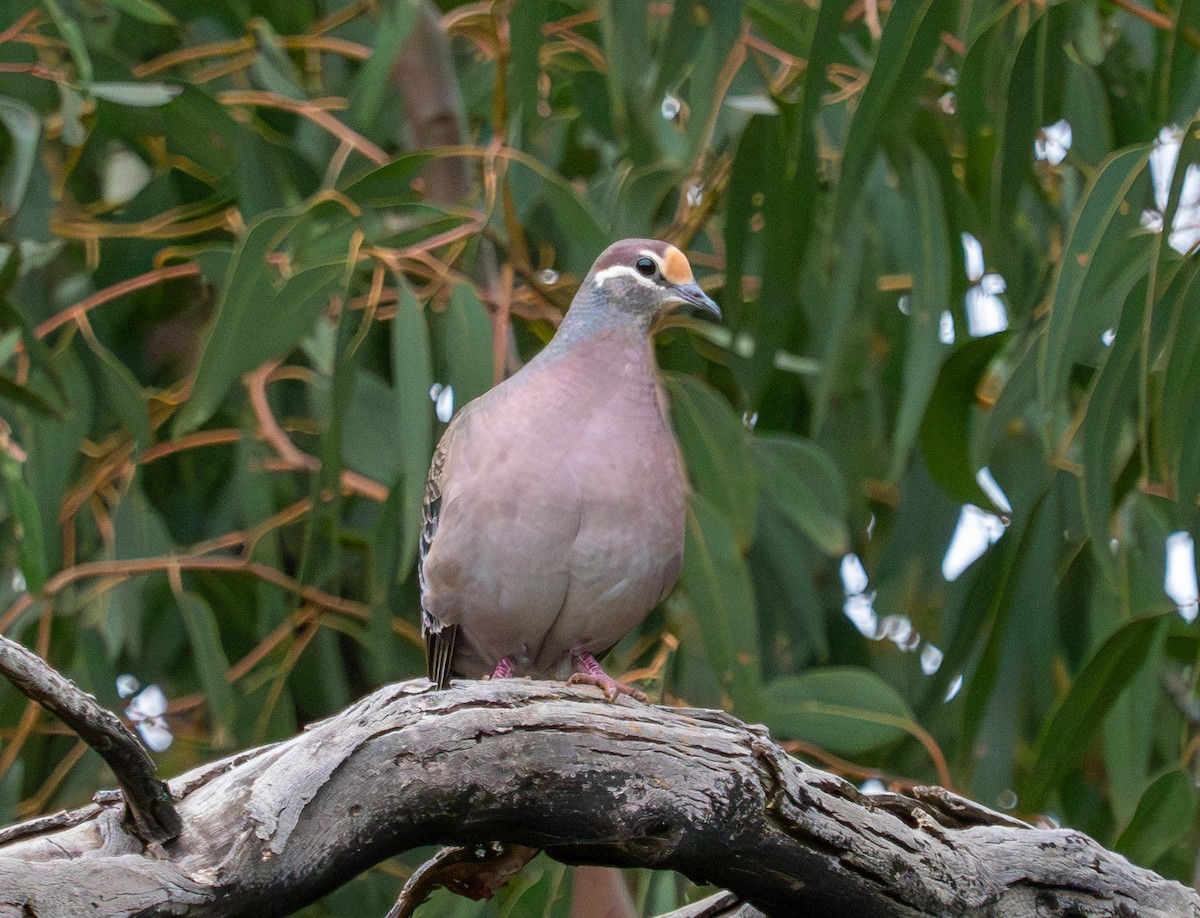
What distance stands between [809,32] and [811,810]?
72.5 inches

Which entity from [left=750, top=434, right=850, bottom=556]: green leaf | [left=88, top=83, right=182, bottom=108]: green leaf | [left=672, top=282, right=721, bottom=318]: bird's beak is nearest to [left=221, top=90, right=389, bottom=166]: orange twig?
[left=88, top=83, right=182, bottom=108]: green leaf

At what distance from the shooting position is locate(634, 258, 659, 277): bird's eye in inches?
118

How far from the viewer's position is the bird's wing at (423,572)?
293 centimetres

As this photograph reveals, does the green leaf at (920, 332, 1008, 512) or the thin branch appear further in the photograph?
the green leaf at (920, 332, 1008, 512)

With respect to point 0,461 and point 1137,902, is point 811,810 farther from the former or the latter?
point 0,461

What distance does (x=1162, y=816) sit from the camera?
285 centimetres

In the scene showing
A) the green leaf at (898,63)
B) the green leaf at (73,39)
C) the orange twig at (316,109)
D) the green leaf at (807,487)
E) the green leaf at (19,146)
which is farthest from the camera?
the orange twig at (316,109)

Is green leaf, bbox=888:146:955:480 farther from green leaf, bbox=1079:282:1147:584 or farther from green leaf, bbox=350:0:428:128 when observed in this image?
green leaf, bbox=350:0:428:128

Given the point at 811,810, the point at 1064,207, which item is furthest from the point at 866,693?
the point at 1064,207

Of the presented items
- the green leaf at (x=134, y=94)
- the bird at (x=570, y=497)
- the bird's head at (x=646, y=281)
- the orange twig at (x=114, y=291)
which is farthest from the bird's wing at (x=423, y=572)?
the green leaf at (x=134, y=94)

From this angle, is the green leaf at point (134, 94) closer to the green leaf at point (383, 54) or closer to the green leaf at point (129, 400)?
the green leaf at point (383, 54)

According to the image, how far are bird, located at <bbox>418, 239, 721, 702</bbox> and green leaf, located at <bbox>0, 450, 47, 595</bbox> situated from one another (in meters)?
0.70

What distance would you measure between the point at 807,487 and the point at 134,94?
1.56 metres

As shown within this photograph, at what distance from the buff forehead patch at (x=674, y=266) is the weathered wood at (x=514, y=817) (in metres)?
1.06
